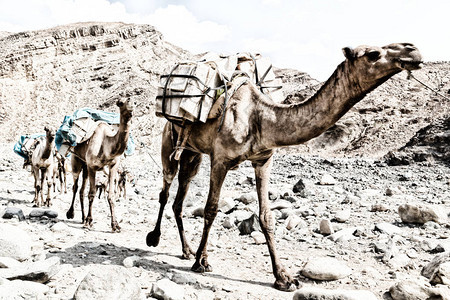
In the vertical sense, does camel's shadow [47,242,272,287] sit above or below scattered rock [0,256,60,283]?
below

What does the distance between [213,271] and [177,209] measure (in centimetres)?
129

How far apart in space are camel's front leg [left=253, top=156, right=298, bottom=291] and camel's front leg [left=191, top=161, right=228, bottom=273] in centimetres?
48

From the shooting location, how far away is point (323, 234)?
616 cm

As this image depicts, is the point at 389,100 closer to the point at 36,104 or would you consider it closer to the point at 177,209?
the point at 177,209

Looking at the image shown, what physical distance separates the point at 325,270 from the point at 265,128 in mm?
1773

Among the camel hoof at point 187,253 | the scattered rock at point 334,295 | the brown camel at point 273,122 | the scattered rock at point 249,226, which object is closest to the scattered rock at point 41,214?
the brown camel at point 273,122

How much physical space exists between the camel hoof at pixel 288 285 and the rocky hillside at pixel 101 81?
3632 centimetres

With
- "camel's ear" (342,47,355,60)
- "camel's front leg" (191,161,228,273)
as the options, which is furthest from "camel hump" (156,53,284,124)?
"camel's ear" (342,47,355,60)

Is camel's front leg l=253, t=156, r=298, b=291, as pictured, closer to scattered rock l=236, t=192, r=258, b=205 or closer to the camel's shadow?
the camel's shadow

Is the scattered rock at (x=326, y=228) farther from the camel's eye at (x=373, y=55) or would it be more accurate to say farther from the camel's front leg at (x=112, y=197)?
the camel's front leg at (x=112, y=197)

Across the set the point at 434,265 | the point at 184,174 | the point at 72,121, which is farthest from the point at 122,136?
the point at 434,265

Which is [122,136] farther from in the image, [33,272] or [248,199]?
[33,272]

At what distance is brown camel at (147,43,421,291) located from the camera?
3.27 m

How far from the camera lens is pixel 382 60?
10.5ft
